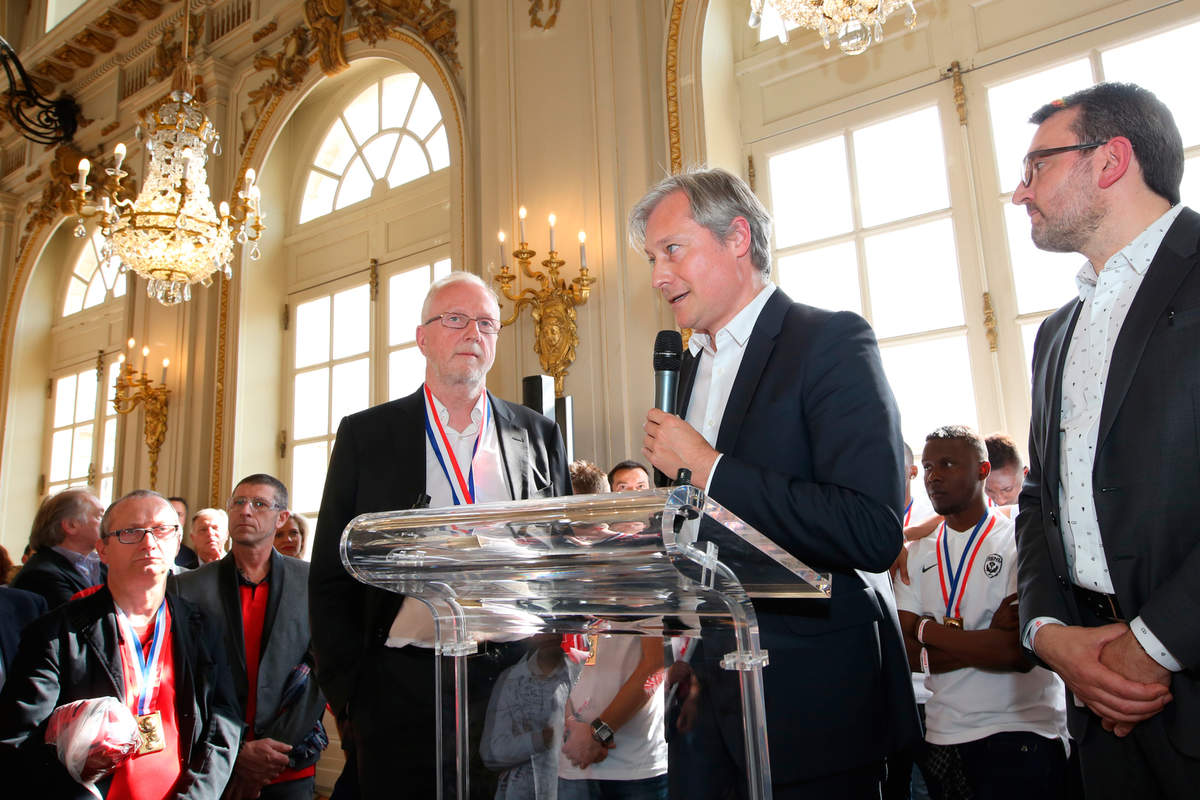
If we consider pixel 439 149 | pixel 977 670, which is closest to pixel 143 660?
pixel 977 670

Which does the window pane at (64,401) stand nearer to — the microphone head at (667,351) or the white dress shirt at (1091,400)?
the microphone head at (667,351)

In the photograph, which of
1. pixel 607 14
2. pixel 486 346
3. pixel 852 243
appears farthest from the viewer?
pixel 607 14

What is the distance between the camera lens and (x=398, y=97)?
589 centimetres

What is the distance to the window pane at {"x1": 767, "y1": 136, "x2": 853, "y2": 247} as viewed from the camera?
13.0ft

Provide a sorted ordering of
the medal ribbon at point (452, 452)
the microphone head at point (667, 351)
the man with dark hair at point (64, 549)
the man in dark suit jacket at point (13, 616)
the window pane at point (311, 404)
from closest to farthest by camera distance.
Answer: the microphone head at point (667, 351) < the medal ribbon at point (452, 452) < the man in dark suit jacket at point (13, 616) < the man with dark hair at point (64, 549) < the window pane at point (311, 404)

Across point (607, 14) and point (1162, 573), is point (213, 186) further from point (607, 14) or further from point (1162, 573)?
point (1162, 573)

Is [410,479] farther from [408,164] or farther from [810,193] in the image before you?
[408,164]

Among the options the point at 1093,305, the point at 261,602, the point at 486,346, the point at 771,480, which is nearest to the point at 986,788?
the point at 1093,305

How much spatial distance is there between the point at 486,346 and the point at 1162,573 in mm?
1339

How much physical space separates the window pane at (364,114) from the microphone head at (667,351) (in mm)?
5227

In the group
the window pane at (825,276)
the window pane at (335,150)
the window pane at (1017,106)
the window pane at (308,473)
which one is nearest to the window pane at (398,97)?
the window pane at (335,150)

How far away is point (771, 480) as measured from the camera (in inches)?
46.6

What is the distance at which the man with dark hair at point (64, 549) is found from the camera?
3246mm

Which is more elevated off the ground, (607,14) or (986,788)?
(607,14)
